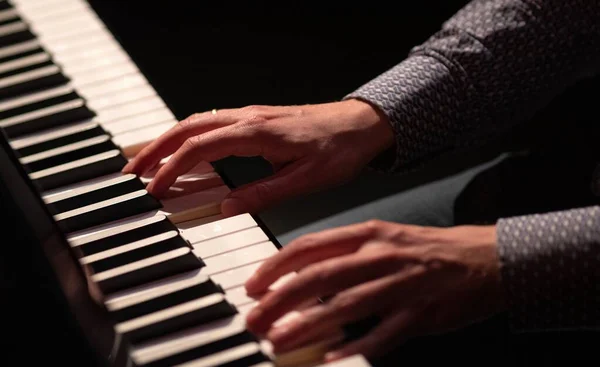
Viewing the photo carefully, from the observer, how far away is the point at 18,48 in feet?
4.09

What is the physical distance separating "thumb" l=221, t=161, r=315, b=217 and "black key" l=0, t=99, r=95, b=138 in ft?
0.97

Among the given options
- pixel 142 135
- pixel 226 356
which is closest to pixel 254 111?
pixel 142 135

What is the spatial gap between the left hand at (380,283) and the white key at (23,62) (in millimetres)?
624

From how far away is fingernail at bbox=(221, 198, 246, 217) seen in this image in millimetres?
943

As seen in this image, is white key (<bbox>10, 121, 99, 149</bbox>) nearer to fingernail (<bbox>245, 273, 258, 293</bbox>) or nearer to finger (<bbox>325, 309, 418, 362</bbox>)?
fingernail (<bbox>245, 273, 258, 293</bbox>)

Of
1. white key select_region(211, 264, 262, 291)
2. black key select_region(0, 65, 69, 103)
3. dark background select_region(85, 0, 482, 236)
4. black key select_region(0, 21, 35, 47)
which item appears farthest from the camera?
dark background select_region(85, 0, 482, 236)

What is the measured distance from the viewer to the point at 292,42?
1.88 meters

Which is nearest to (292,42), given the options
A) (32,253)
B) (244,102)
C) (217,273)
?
(244,102)

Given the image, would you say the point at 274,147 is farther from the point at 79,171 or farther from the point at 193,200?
the point at 79,171

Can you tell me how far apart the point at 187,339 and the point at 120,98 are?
1.67ft

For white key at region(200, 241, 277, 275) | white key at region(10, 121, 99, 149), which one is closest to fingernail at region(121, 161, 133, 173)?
white key at region(10, 121, 99, 149)

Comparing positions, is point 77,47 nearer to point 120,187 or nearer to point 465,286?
point 120,187

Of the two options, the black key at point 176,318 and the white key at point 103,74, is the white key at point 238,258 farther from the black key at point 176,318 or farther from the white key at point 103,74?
the white key at point 103,74

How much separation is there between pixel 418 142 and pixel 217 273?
427mm
